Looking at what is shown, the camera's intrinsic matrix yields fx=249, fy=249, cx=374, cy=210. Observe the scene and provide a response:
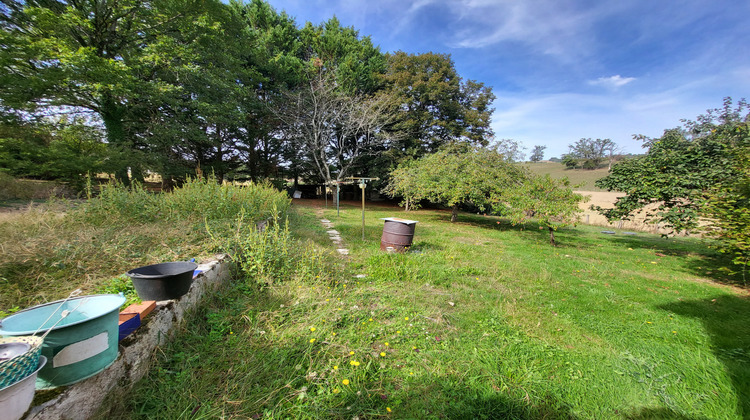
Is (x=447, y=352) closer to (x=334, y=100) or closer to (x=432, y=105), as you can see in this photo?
(x=334, y=100)

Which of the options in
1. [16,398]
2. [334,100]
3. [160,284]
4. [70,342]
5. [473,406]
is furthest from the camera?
[334,100]

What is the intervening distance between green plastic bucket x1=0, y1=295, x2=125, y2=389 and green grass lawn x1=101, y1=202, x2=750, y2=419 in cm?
32

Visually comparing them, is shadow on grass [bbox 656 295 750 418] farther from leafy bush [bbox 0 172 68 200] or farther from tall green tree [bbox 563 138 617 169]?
tall green tree [bbox 563 138 617 169]

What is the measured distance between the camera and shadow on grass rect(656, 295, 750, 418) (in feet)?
6.05

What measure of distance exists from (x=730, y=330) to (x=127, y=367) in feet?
17.2

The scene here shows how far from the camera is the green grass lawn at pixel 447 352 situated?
60.3 inches

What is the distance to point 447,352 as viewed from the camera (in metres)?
2.03

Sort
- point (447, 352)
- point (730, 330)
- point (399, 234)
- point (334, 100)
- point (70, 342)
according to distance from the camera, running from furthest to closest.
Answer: point (334, 100) → point (399, 234) → point (730, 330) → point (447, 352) → point (70, 342)

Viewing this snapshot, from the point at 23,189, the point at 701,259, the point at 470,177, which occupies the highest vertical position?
the point at 470,177

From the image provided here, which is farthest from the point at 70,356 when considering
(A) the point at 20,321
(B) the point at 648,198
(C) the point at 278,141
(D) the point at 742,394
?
(C) the point at 278,141

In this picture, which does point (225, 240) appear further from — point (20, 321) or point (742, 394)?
point (742, 394)

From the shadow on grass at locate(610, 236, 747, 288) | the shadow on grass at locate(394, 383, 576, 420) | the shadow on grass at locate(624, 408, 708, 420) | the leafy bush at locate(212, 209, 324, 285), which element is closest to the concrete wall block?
the leafy bush at locate(212, 209, 324, 285)

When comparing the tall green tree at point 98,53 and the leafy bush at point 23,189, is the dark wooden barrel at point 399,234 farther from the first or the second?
the tall green tree at point 98,53

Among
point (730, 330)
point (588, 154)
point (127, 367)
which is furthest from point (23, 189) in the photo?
point (588, 154)
